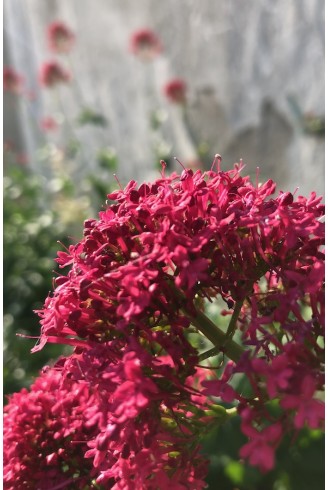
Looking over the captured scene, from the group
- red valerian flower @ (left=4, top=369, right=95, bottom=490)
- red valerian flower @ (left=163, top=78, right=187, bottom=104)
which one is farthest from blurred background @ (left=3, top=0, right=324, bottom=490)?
red valerian flower @ (left=4, top=369, right=95, bottom=490)

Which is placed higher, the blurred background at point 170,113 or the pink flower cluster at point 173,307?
the blurred background at point 170,113

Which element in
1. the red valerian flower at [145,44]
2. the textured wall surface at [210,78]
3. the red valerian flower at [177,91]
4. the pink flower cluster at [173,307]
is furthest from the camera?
the red valerian flower at [145,44]

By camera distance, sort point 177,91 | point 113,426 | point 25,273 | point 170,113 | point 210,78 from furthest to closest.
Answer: point 170,113
point 177,91
point 210,78
point 25,273
point 113,426

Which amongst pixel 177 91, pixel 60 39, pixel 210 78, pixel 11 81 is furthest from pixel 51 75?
pixel 210 78

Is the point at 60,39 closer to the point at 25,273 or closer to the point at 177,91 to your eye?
the point at 177,91

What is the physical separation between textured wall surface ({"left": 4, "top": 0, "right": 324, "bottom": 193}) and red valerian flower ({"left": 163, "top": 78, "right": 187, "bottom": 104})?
0.21ft

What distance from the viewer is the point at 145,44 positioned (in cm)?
369

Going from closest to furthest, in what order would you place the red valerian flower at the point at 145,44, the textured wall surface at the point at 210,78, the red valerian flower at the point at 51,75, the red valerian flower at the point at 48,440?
the red valerian flower at the point at 48,440 → the textured wall surface at the point at 210,78 → the red valerian flower at the point at 145,44 → the red valerian flower at the point at 51,75

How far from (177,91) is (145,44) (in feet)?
1.44

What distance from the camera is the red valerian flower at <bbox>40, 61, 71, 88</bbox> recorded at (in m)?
4.15

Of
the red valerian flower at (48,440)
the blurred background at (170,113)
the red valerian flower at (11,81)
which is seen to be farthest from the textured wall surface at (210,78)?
the red valerian flower at (48,440)

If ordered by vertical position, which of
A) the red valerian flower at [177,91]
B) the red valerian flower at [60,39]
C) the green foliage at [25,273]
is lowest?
the green foliage at [25,273]

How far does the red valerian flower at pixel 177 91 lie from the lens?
11.4ft

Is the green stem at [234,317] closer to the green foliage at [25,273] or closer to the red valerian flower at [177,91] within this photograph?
the green foliage at [25,273]
